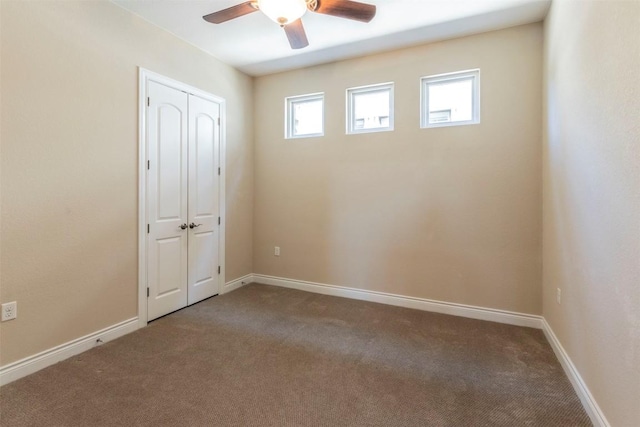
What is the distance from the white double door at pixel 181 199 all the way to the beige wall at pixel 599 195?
342 centimetres

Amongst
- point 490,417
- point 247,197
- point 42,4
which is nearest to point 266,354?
point 490,417

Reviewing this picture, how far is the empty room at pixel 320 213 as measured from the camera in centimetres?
171

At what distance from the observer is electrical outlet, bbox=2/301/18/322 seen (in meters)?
1.99

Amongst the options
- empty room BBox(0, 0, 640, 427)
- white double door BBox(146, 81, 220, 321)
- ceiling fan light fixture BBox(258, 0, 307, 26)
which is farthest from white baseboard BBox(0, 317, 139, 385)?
ceiling fan light fixture BBox(258, 0, 307, 26)

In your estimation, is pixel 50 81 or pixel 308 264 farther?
pixel 308 264

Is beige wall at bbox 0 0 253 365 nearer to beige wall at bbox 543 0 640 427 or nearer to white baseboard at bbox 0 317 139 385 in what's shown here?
white baseboard at bbox 0 317 139 385

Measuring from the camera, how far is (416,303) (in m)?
3.34

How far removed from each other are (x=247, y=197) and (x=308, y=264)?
4.23 feet

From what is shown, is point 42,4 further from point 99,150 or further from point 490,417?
point 490,417

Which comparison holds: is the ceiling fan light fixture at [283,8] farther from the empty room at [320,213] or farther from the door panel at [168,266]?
the door panel at [168,266]

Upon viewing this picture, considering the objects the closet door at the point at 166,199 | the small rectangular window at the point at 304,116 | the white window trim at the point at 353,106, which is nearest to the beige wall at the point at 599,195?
the white window trim at the point at 353,106

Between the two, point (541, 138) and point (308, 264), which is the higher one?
point (541, 138)

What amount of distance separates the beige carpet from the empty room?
0.7 inches

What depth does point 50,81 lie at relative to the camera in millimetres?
2191
